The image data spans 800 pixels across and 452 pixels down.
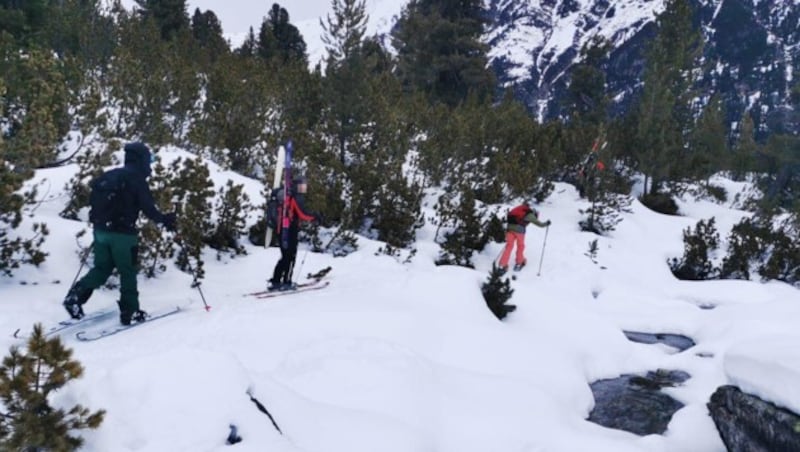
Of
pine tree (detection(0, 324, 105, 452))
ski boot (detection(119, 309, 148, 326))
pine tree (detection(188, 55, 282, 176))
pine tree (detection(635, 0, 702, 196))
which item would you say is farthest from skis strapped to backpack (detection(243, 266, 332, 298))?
pine tree (detection(635, 0, 702, 196))

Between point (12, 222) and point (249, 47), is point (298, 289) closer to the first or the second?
point (12, 222)

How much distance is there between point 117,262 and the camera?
5168 millimetres

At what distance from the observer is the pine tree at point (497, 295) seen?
7.15m

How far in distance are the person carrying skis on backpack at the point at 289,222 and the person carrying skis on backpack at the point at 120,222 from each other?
1724 millimetres

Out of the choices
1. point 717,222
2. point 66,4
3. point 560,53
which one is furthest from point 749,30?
point 66,4

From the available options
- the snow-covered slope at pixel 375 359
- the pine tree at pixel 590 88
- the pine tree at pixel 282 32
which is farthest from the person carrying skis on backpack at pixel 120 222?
the pine tree at pixel 282 32

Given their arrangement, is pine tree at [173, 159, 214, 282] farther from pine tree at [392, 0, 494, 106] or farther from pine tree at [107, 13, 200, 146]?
pine tree at [392, 0, 494, 106]

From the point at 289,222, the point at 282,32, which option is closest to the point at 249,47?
the point at 282,32

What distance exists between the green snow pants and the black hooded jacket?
0.08 m

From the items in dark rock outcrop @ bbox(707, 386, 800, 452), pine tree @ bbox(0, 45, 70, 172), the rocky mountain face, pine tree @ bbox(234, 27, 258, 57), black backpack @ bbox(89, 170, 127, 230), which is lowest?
dark rock outcrop @ bbox(707, 386, 800, 452)

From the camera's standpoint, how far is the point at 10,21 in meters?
12.9

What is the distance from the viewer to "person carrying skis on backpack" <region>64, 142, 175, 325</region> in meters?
5.08

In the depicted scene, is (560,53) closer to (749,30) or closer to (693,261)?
(749,30)

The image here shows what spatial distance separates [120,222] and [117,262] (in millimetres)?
396
